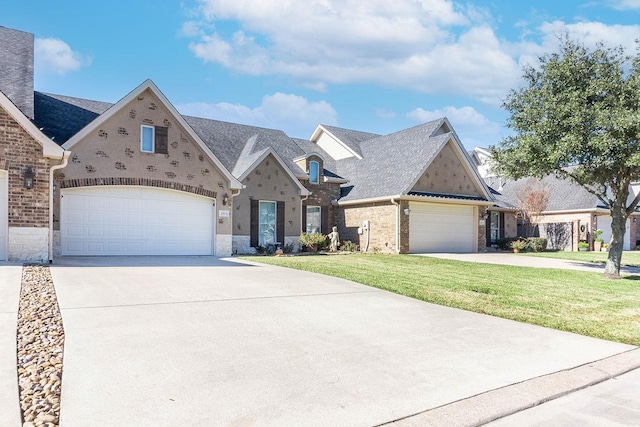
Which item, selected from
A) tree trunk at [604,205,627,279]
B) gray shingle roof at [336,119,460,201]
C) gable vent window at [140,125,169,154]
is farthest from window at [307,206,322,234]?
tree trunk at [604,205,627,279]

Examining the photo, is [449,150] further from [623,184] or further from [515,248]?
[623,184]

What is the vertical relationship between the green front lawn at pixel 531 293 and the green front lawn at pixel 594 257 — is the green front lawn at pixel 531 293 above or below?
above

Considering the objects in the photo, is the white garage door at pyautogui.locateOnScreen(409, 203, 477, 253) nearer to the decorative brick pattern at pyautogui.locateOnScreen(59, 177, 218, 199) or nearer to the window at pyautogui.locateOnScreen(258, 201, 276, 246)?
the window at pyautogui.locateOnScreen(258, 201, 276, 246)

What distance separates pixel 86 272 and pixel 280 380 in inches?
311

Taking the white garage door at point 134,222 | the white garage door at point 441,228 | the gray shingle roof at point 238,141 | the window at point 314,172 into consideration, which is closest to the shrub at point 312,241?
the window at point 314,172

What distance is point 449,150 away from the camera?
22.4 m

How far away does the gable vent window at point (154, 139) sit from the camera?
51.1 ft

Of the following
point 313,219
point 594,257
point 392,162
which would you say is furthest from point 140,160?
point 594,257

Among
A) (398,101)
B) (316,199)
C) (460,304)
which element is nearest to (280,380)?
(460,304)

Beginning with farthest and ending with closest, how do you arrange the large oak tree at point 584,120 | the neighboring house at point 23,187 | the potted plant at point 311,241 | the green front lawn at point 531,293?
the potted plant at point 311,241, the large oak tree at point 584,120, the neighboring house at point 23,187, the green front lawn at point 531,293

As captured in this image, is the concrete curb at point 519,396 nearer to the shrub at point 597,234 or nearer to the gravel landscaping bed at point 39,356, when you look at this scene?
the gravel landscaping bed at point 39,356

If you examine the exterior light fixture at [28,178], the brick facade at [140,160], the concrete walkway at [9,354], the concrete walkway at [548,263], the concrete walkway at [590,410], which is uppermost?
the brick facade at [140,160]

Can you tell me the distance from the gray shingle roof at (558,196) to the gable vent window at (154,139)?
20.1 m

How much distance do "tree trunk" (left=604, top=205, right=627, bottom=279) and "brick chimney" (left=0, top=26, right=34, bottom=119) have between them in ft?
56.3
